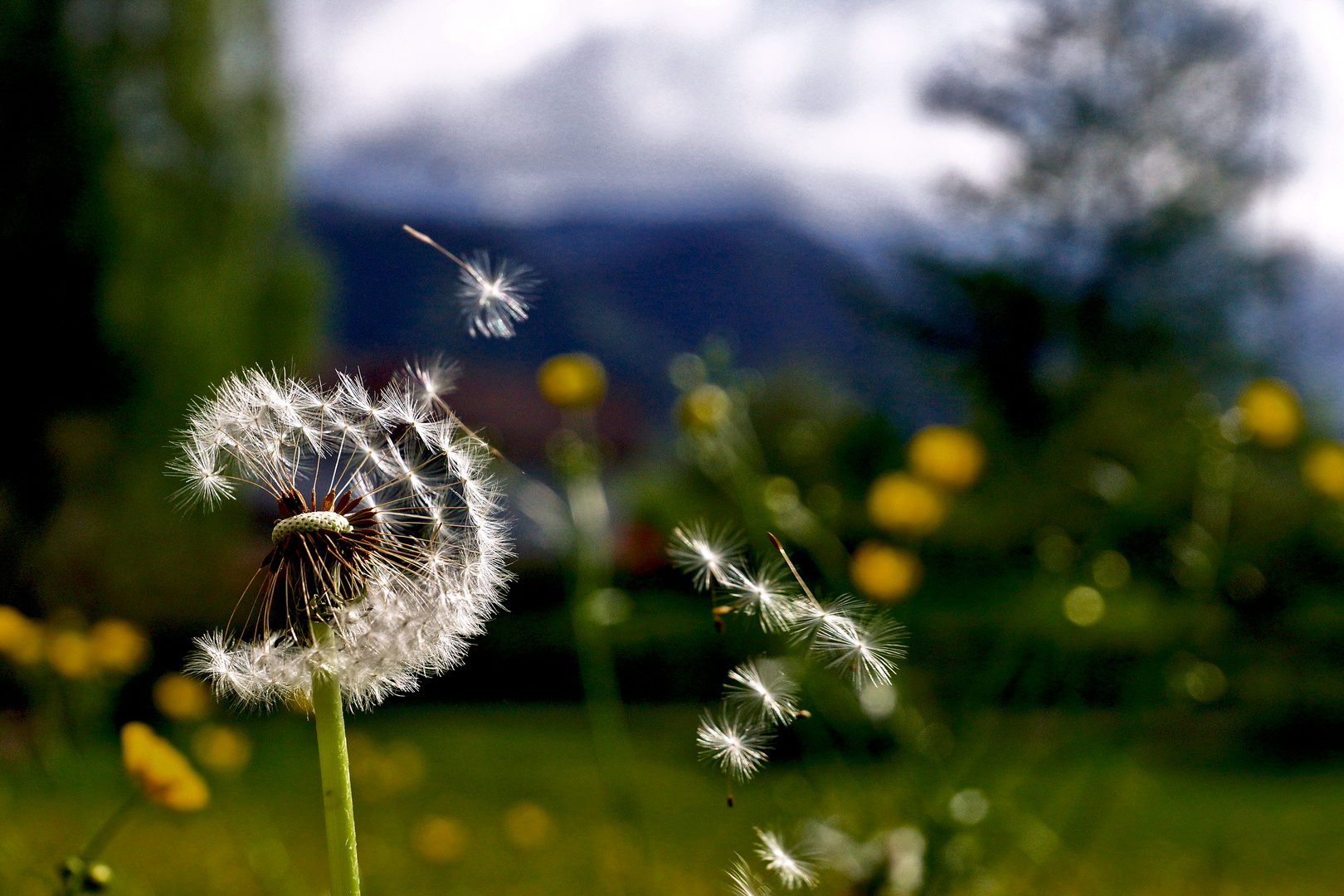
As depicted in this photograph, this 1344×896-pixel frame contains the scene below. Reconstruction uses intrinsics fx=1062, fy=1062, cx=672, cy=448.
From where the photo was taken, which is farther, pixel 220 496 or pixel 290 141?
pixel 290 141

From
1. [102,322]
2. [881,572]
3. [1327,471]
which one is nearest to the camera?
[881,572]

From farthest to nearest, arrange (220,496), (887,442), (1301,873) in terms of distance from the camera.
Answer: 1. (887,442)
2. (1301,873)
3. (220,496)

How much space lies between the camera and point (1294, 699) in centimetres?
630

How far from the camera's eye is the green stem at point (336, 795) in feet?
1.98

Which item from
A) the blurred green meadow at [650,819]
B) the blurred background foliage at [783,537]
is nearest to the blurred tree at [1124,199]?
the blurred background foliage at [783,537]

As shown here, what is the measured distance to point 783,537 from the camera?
2.26 m

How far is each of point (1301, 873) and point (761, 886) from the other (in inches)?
139

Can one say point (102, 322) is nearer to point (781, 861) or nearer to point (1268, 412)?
point (1268, 412)

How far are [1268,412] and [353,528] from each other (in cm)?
194

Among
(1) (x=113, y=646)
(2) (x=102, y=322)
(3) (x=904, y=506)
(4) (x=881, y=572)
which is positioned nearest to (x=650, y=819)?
(1) (x=113, y=646)

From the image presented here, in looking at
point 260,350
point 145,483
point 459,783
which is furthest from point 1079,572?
point 260,350

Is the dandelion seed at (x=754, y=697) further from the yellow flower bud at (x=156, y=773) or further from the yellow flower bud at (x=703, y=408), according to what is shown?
the yellow flower bud at (x=703, y=408)

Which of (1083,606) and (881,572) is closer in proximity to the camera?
(881,572)

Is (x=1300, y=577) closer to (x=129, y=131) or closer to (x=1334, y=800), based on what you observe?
(x=1334, y=800)
